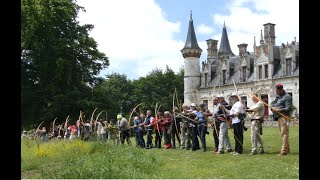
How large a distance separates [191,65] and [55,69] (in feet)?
73.4

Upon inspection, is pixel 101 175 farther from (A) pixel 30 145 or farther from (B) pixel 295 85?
(B) pixel 295 85

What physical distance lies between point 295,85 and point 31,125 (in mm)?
23485

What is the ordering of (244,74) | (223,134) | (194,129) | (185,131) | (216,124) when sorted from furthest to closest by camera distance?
(244,74)
(185,131)
(194,129)
(216,124)
(223,134)

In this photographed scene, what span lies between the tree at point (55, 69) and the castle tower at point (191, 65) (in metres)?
17.9

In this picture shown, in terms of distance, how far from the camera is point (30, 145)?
13570mm

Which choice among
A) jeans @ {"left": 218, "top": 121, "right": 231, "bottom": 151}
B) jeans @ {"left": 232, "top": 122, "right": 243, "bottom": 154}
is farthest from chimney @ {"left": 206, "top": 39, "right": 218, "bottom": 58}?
jeans @ {"left": 232, "top": 122, "right": 243, "bottom": 154}

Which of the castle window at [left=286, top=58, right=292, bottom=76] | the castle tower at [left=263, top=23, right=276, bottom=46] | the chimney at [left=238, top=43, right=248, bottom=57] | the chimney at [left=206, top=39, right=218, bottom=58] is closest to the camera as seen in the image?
the castle window at [left=286, top=58, right=292, bottom=76]

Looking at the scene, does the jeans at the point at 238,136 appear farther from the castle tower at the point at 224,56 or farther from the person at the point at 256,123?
the castle tower at the point at 224,56

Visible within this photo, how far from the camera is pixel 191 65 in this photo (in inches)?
1997

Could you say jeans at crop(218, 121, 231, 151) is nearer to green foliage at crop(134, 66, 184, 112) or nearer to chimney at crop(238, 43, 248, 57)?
chimney at crop(238, 43, 248, 57)

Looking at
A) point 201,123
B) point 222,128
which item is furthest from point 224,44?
point 222,128

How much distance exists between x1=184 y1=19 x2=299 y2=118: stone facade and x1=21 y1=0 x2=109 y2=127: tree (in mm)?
12790

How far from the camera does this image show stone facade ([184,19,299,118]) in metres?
39.1

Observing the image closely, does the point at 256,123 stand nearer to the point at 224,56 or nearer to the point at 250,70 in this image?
the point at 250,70
